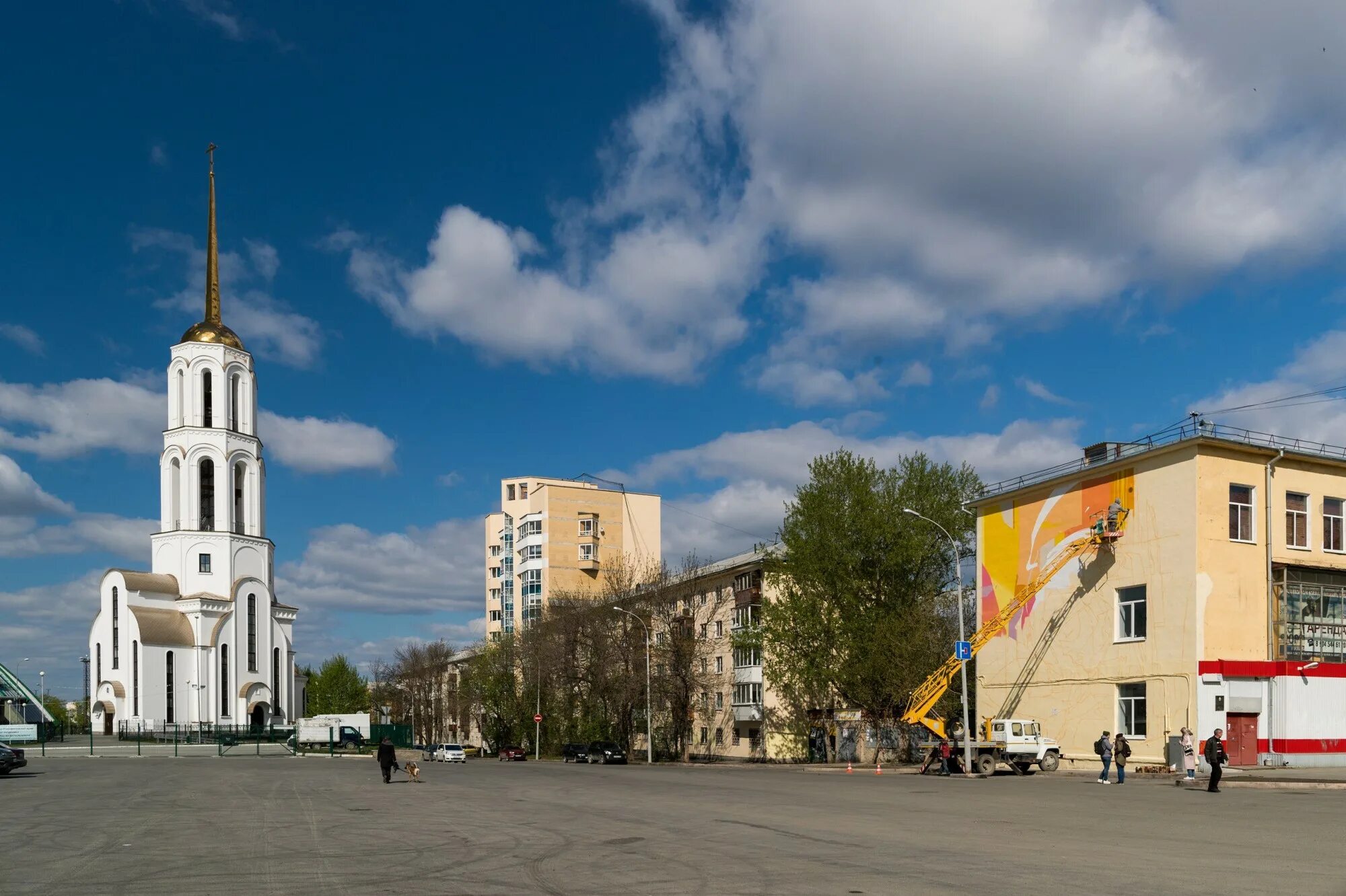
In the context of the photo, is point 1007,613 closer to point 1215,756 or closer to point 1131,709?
point 1131,709

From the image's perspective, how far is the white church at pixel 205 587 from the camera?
296 feet

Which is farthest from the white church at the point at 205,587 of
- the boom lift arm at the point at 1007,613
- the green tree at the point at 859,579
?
the boom lift arm at the point at 1007,613

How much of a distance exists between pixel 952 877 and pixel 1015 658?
1422 inches

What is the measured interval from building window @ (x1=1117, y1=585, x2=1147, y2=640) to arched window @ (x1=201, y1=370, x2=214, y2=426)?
7831 centimetres

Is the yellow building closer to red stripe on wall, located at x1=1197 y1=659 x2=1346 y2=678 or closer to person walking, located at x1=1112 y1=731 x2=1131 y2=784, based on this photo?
red stripe on wall, located at x1=1197 y1=659 x2=1346 y2=678

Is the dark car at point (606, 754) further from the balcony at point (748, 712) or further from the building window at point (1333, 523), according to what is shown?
the building window at point (1333, 523)

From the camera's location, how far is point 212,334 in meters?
97.2

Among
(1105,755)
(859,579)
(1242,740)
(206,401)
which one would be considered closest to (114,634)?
(206,401)

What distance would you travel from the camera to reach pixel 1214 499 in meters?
38.9

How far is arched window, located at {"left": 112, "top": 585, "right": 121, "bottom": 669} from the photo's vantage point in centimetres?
9181

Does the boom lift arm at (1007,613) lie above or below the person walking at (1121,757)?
above

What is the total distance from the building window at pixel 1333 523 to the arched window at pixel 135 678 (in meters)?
80.5

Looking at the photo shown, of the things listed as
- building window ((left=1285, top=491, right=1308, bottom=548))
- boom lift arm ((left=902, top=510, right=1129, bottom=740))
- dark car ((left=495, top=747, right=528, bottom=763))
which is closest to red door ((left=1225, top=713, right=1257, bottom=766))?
building window ((left=1285, top=491, right=1308, bottom=548))

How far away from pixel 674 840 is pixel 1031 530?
32631 mm
